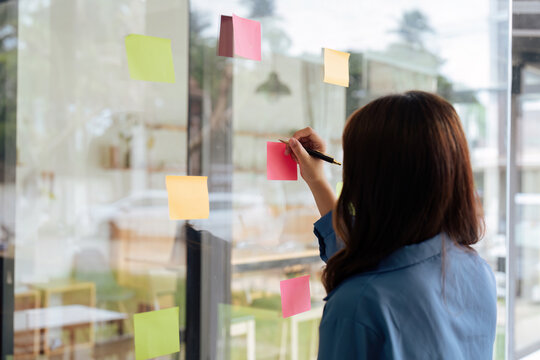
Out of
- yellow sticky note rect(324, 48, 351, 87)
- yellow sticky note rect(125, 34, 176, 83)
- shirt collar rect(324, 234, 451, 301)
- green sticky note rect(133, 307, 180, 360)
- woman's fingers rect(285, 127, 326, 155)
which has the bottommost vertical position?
green sticky note rect(133, 307, 180, 360)

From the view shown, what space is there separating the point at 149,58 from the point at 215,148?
1.18 meters

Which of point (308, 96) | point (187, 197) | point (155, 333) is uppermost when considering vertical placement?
point (308, 96)

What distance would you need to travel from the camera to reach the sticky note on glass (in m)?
0.94

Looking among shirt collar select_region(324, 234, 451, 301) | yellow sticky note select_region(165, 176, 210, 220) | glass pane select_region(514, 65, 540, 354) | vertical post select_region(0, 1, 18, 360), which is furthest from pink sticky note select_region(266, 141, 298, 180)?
glass pane select_region(514, 65, 540, 354)

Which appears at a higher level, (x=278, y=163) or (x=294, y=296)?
(x=278, y=163)

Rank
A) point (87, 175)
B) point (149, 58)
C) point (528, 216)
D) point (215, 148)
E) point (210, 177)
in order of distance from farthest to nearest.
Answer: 1. point (87, 175)
2. point (528, 216)
3. point (215, 148)
4. point (210, 177)
5. point (149, 58)

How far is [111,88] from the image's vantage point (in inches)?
115

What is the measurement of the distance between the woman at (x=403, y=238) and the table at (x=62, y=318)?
6.17 ft

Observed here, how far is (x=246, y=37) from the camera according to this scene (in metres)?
0.98

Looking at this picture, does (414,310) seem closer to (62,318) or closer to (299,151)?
(299,151)

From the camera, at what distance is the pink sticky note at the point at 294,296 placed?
3.63 feet

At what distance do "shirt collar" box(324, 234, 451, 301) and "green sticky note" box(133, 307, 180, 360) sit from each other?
1.18ft

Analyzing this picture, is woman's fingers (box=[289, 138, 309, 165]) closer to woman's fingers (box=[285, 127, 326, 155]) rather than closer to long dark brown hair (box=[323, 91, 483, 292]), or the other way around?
woman's fingers (box=[285, 127, 326, 155])

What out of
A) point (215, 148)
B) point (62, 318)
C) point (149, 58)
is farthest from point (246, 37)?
Answer: point (62, 318)
